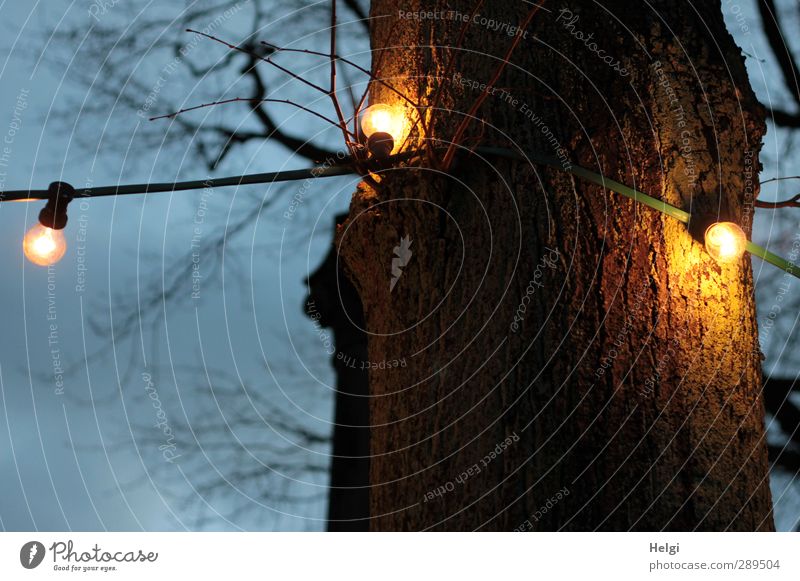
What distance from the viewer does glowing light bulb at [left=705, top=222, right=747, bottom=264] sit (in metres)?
1.94

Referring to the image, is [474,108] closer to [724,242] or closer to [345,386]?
[724,242]

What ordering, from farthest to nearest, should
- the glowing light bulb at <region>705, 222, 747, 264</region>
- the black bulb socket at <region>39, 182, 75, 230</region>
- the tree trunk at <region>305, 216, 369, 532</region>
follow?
the tree trunk at <region>305, 216, 369, 532</region> → the black bulb socket at <region>39, 182, 75, 230</region> → the glowing light bulb at <region>705, 222, 747, 264</region>

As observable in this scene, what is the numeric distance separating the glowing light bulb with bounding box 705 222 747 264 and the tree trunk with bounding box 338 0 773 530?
0.09ft

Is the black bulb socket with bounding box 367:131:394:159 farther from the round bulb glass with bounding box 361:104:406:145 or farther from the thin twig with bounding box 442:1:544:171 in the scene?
the thin twig with bounding box 442:1:544:171

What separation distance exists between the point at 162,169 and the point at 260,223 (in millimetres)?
714

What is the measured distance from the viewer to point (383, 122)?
2174 mm

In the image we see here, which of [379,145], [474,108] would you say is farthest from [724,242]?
[379,145]

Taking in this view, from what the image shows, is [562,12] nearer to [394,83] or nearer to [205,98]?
[394,83]

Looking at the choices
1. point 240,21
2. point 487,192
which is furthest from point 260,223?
point 487,192

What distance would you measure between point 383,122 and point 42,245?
103cm

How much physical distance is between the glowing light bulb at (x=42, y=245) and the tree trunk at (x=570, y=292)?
2.76 ft

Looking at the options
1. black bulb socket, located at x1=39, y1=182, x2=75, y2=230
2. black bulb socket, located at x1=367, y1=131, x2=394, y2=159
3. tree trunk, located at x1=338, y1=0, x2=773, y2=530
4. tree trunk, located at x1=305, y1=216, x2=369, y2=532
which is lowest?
tree trunk, located at x1=338, y1=0, x2=773, y2=530

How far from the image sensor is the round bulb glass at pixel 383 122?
7.11ft

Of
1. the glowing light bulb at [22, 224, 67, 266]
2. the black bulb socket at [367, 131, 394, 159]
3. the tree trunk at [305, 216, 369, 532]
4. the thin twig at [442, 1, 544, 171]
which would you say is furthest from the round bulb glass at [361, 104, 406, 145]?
the tree trunk at [305, 216, 369, 532]
